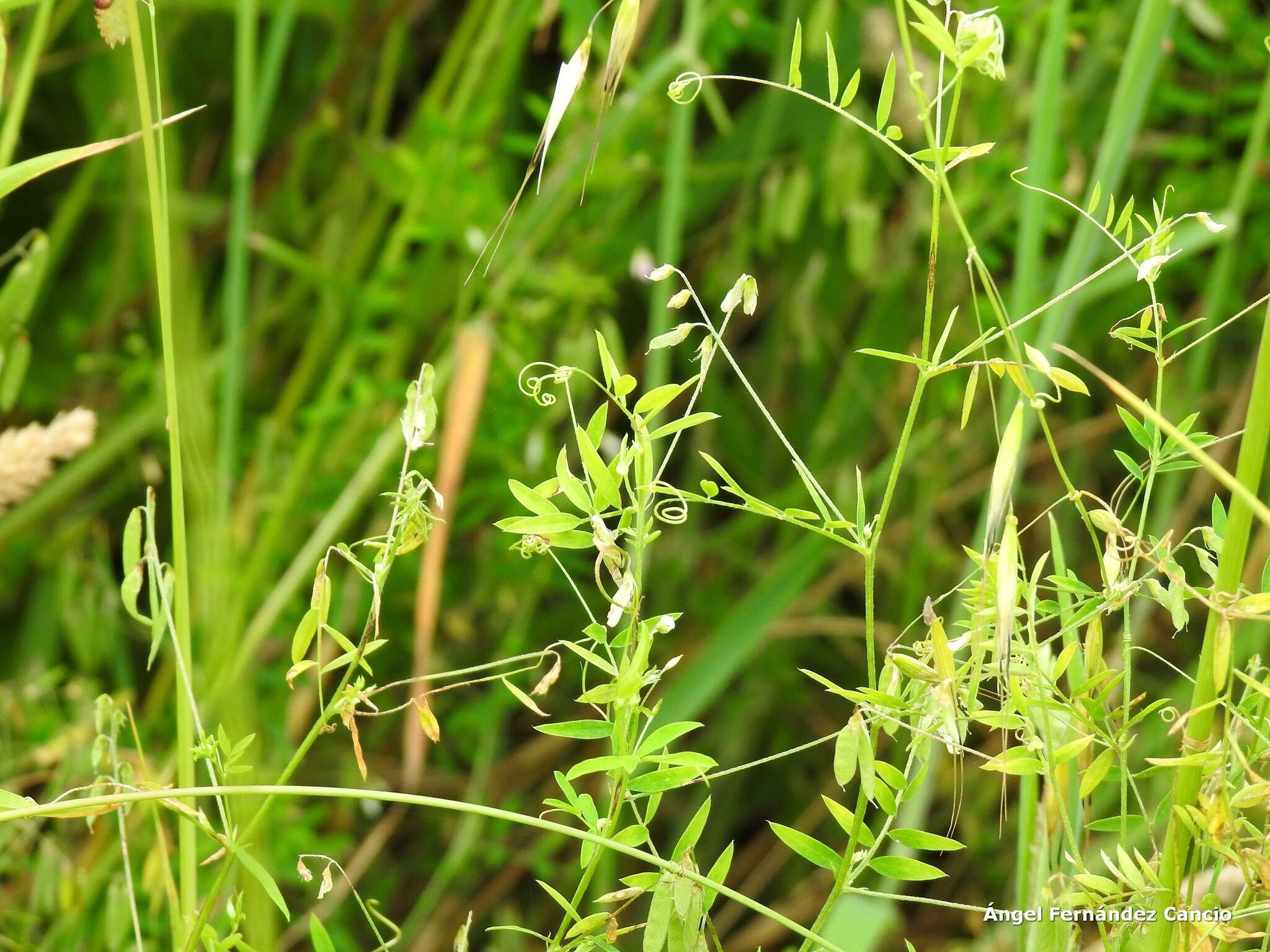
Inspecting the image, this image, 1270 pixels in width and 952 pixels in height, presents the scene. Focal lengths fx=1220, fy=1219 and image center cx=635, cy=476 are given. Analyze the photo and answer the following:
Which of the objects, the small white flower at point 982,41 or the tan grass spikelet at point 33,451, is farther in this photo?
the tan grass spikelet at point 33,451

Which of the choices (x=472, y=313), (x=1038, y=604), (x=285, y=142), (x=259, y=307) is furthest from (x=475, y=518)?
(x=1038, y=604)

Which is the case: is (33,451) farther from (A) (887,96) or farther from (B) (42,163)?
(A) (887,96)

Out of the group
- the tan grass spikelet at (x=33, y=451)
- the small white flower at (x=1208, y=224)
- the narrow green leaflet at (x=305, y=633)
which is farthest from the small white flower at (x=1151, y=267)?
the tan grass spikelet at (x=33, y=451)

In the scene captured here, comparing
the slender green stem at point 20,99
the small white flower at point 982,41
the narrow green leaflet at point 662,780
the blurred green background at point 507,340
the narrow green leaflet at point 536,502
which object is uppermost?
Result: the small white flower at point 982,41

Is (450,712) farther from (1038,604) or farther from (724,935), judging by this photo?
(1038,604)

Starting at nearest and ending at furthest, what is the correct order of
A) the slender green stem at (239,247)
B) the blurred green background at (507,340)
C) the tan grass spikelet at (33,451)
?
1. the tan grass spikelet at (33,451)
2. the slender green stem at (239,247)
3. the blurred green background at (507,340)

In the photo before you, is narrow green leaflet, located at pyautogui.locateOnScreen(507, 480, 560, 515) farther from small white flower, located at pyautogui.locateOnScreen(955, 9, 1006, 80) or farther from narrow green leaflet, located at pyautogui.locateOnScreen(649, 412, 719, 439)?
small white flower, located at pyautogui.locateOnScreen(955, 9, 1006, 80)

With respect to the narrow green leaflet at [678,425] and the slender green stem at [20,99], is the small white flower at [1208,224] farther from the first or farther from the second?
the slender green stem at [20,99]
